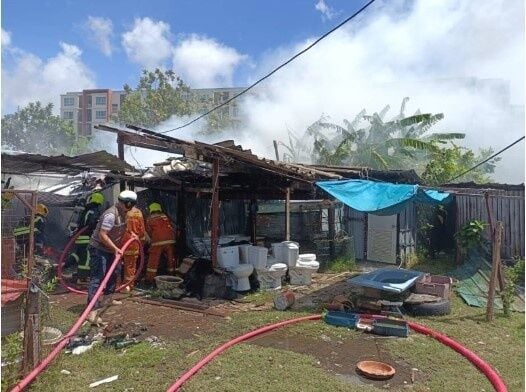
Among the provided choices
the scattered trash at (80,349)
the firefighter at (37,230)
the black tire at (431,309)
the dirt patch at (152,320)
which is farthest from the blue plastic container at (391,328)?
the firefighter at (37,230)

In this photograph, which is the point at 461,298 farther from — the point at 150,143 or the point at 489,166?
the point at 489,166

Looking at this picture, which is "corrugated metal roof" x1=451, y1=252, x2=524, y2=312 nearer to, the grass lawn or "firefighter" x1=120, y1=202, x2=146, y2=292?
the grass lawn

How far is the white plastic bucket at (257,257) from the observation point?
9.87 meters

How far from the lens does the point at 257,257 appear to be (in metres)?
9.89

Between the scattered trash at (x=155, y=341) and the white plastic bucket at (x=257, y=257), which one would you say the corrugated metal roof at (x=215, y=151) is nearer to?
the white plastic bucket at (x=257, y=257)

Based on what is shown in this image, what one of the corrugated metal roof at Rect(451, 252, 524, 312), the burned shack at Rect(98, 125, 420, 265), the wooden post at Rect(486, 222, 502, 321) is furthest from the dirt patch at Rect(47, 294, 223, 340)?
the corrugated metal roof at Rect(451, 252, 524, 312)

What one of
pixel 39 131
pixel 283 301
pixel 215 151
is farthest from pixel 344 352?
pixel 39 131

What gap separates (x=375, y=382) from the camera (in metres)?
5.10

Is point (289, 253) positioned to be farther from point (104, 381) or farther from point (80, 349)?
point (104, 381)

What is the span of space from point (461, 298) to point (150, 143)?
7.82 metres

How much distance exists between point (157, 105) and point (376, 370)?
114 feet

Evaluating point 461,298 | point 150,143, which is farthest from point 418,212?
point 150,143

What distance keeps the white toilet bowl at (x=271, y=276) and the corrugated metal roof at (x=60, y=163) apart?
3.94 metres

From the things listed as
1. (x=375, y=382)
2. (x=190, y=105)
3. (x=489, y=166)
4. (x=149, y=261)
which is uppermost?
(x=190, y=105)
